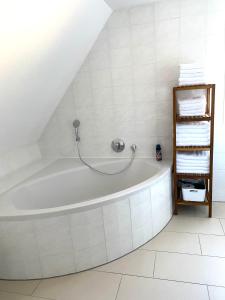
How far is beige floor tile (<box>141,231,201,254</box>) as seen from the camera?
5.68 feet

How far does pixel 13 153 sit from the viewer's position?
2.31 meters

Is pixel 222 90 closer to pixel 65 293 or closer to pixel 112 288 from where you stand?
pixel 112 288

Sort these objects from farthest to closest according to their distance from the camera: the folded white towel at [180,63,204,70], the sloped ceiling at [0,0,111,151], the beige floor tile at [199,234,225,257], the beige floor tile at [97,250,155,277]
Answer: the folded white towel at [180,63,204,70] < the beige floor tile at [199,234,225,257] < the beige floor tile at [97,250,155,277] < the sloped ceiling at [0,0,111,151]

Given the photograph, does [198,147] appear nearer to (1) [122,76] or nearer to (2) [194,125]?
(2) [194,125]

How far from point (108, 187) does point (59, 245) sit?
1044 millimetres

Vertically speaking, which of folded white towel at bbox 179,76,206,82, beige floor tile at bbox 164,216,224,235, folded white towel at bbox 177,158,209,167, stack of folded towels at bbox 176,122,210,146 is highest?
folded white towel at bbox 179,76,206,82

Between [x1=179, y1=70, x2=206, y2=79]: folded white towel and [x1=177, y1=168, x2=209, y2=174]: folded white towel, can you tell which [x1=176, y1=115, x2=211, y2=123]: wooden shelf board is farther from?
[x1=177, y1=168, x2=209, y2=174]: folded white towel

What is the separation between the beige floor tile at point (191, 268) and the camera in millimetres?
1453

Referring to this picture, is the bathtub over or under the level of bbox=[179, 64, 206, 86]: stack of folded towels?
under

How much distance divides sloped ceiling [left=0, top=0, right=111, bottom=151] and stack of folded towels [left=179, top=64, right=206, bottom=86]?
3.13 ft

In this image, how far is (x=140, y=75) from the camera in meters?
2.26

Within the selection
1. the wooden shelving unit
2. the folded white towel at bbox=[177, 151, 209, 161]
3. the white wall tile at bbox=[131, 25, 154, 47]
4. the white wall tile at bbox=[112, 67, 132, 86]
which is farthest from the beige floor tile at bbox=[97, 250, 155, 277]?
the white wall tile at bbox=[131, 25, 154, 47]

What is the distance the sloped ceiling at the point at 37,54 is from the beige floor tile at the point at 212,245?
6.38 ft

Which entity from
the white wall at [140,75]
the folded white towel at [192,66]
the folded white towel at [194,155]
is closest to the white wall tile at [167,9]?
the white wall at [140,75]
